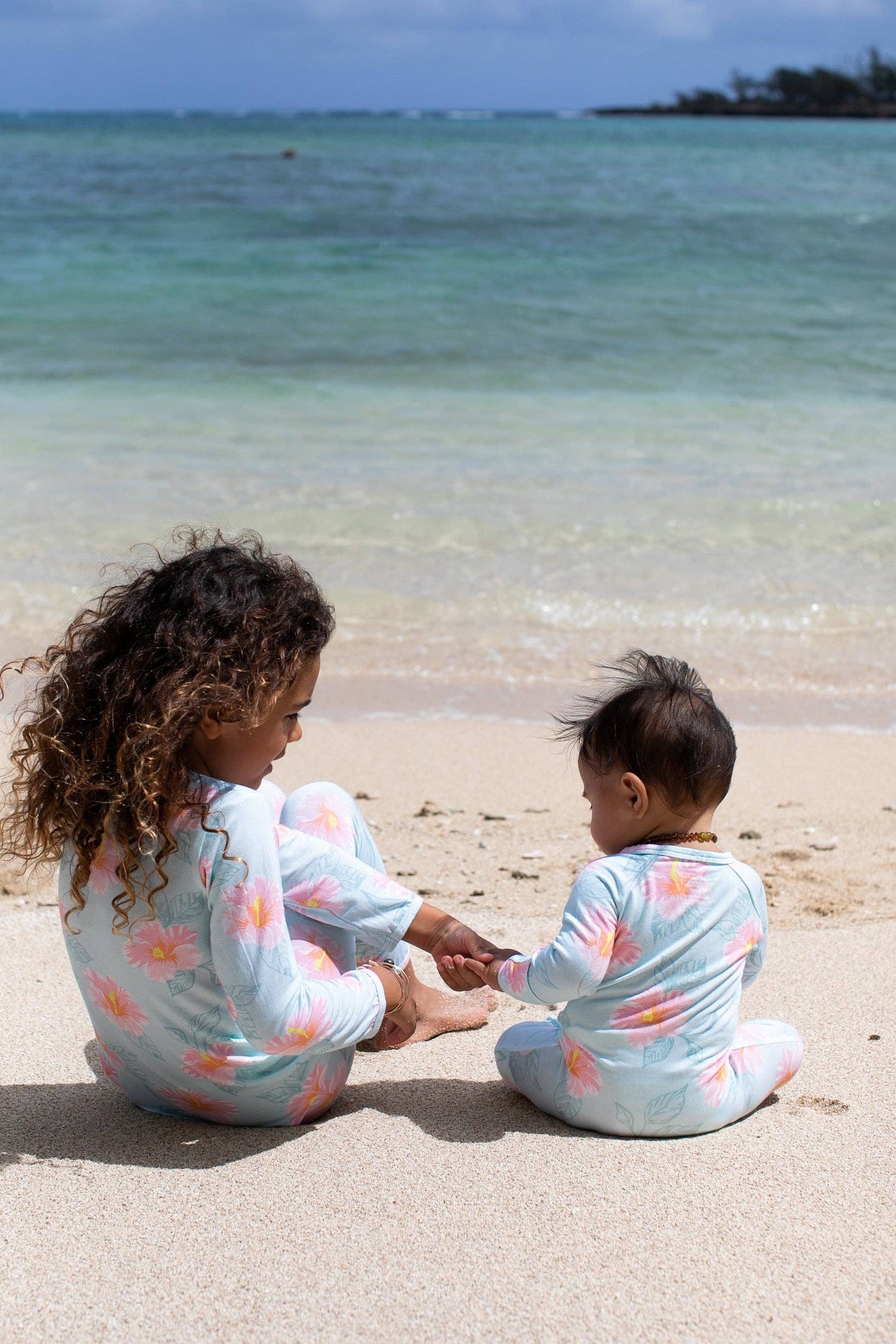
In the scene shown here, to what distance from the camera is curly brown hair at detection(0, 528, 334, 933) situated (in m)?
1.76

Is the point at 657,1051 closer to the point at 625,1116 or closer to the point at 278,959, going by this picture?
the point at 625,1116

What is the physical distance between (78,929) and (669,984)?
2.98 ft

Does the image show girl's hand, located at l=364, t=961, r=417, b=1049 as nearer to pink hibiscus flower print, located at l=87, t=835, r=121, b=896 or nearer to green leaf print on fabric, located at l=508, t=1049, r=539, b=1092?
green leaf print on fabric, located at l=508, t=1049, r=539, b=1092

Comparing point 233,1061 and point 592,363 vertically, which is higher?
point 592,363

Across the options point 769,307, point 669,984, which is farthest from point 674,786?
point 769,307

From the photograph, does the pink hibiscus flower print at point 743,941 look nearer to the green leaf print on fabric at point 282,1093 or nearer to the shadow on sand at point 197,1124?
the shadow on sand at point 197,1124

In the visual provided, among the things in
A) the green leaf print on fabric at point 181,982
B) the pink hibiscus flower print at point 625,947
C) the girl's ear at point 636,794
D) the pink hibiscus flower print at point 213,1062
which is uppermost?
the girl's ear at point 636,794

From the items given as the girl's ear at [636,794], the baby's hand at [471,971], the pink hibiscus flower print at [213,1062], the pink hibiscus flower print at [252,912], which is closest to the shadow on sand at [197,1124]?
the pink hibiscus flower print at [213,1062]

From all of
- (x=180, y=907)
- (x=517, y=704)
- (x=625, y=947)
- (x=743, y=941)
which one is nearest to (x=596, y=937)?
(x=625, y=947)

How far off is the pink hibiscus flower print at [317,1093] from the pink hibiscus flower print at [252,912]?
354 millimetres

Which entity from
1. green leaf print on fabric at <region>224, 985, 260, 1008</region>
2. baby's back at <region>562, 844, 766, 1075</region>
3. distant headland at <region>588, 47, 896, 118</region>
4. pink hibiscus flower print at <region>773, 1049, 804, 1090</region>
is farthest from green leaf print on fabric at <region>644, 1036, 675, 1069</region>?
distant headland at <region>588, 47, 896, 118</region>

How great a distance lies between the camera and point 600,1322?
159 centimetres

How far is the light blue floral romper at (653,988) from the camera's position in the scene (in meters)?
1.95

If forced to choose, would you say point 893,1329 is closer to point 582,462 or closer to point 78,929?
point 78,929
